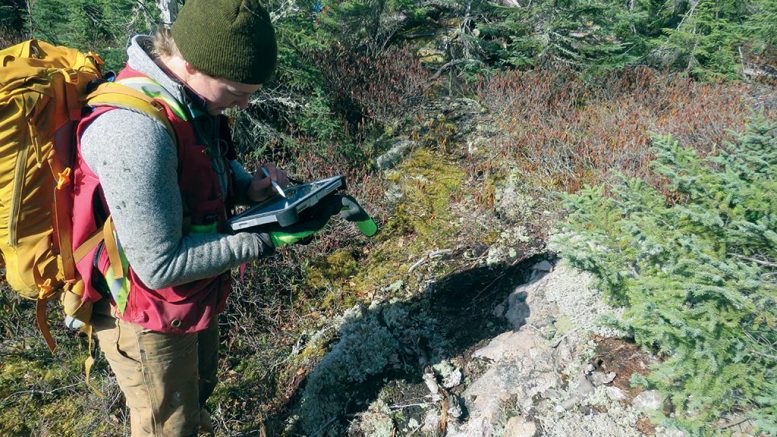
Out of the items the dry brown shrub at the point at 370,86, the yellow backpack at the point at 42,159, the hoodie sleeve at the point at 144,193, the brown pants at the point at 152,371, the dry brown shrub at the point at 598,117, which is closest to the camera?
the hoodie sleeve at the point at 144,193

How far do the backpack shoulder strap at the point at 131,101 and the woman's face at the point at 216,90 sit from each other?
174 millimetres

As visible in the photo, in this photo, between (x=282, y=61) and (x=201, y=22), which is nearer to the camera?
(x=201, y=22)

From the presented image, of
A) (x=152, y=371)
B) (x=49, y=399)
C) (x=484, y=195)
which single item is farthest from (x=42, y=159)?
(x=484, y=195)

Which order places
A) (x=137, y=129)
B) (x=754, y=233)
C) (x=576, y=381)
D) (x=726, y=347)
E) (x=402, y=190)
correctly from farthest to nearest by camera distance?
(x=402, y=190) → (x=576, y=381) → (x=754, y=233) → (x=726, y=347) → (x=137, y=129)

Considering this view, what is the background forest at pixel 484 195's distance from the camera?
6.84 feet

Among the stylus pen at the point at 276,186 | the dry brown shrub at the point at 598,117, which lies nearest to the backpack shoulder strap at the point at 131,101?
the stylus pen at the point at 276,186

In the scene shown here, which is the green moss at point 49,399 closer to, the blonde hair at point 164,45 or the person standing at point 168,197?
the person standing at point 168,197

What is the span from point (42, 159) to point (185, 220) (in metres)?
0.52

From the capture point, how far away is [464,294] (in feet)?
11.4

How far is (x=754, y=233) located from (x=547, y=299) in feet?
4.23

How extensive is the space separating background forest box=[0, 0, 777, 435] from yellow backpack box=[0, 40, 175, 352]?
1.65m

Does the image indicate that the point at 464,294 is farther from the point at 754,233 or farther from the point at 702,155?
the point at 702,155

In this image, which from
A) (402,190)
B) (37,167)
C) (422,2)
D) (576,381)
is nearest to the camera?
(37,167)

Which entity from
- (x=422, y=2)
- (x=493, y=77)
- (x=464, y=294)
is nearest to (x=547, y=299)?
(x=464, y=294)
